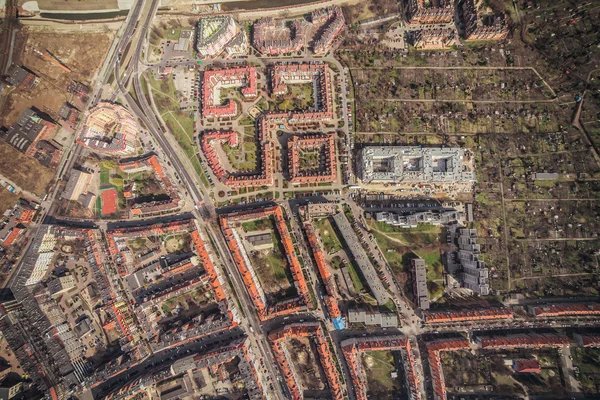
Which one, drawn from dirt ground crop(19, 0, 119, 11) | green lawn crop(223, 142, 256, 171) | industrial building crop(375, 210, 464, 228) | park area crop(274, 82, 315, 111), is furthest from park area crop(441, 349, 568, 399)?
dirt ground crop(19, 0, 119, 11)

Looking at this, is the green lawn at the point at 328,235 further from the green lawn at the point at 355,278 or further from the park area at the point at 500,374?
the park area at the point at 500,374

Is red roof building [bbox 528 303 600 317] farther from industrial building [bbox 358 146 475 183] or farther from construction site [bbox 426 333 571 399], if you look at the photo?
industrial building [bbox 358 146 475 183]

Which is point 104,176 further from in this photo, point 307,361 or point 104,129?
point 307,361

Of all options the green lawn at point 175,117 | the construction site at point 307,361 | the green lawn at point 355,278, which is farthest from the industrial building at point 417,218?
the green lawn at point 175,117

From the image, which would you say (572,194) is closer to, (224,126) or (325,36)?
(325,36)

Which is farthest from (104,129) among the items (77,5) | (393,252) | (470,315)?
(470,315)
